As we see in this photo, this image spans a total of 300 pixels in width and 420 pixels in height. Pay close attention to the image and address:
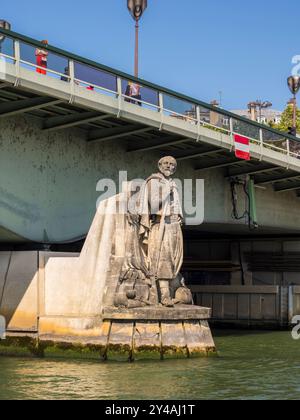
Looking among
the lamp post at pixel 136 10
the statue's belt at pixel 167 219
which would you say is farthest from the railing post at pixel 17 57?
the lamp post at pixel 136 10

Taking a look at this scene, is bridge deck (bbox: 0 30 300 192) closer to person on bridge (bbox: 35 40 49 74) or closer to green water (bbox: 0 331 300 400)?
person on bridge (bbox: 35 40 49 74)

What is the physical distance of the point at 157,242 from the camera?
26.2 metres

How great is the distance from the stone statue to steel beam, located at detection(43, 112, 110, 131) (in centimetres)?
260

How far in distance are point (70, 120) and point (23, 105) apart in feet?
6.85

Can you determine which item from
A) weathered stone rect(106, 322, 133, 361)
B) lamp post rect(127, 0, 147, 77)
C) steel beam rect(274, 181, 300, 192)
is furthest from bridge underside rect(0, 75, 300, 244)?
weathered stone rect(106, 322, 133, 361)

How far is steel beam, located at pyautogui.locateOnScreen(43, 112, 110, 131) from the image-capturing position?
27.6 m

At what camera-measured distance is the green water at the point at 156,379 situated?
1923 cm

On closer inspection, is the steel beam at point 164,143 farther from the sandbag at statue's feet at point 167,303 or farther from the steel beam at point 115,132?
the sandbag at statue's feet at point 167,303

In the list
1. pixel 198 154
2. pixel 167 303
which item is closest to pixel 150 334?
pixel 167 303

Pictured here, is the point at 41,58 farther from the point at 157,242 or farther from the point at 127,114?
the point at 157,242
